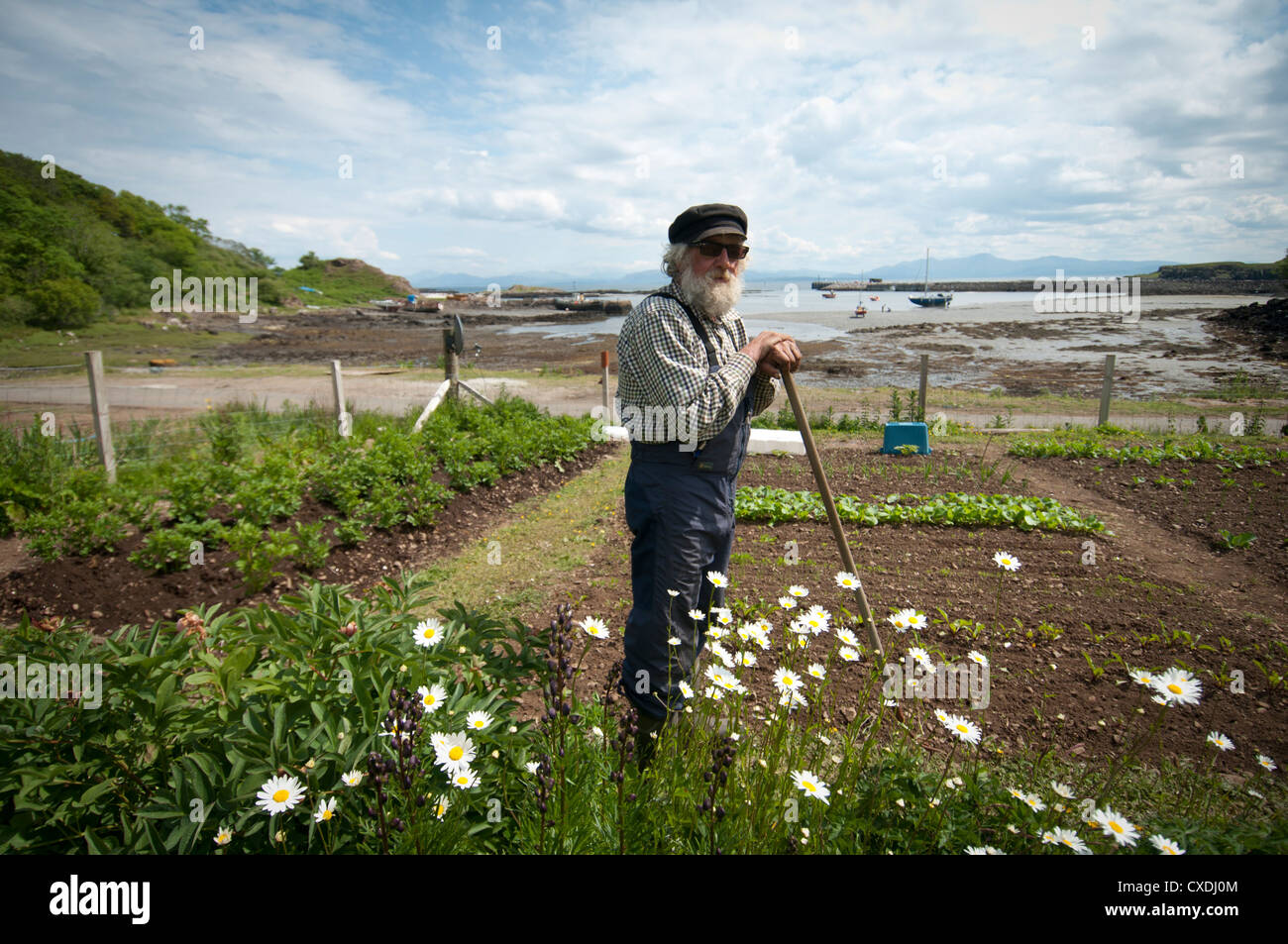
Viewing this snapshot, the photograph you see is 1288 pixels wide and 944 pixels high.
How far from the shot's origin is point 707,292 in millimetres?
2725

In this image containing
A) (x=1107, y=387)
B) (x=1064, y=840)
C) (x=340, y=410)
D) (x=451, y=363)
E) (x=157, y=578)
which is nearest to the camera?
(x=1064, y=840)

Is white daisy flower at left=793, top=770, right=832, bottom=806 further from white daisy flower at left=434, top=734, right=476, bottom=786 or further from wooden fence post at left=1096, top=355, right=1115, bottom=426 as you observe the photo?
wooden fence post at left=1096, top=355, right=1115, bottom=426

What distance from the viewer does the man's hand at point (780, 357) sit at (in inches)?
110

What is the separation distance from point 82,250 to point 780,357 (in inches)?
1147

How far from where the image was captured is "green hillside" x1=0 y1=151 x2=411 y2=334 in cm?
1564

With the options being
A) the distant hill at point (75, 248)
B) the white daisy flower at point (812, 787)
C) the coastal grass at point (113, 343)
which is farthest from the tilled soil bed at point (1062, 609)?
the distant hill at point (75, 248)

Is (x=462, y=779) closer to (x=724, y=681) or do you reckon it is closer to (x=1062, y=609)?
(x=724, y=681)

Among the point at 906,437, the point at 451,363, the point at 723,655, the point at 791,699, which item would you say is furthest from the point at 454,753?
the point at 451,363

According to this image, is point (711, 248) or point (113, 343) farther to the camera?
point (113, 343)

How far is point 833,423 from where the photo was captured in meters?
11.9
